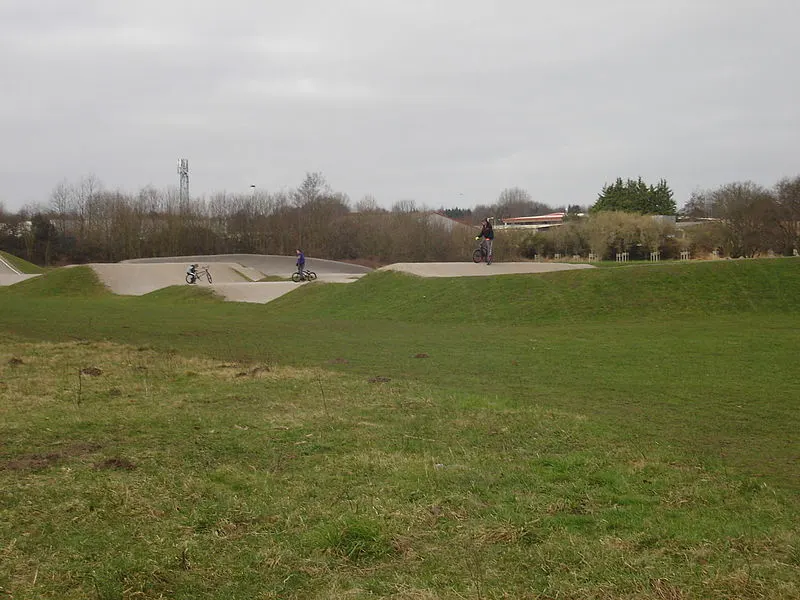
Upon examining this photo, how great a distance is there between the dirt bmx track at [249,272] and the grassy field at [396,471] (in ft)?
50.2

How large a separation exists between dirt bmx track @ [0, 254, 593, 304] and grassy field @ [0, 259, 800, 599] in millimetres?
15293

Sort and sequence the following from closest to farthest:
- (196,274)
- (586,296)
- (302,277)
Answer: (586,296), (302,277), (196,274)

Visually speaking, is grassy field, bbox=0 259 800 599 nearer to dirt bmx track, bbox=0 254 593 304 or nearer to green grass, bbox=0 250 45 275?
dirt bmx track, bbox=0 254 593 304

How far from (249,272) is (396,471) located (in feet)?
148

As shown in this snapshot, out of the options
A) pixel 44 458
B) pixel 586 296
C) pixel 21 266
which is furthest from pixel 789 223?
pixel 21 266

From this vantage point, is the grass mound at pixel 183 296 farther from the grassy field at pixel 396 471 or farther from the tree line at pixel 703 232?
the tree line at pixel 703 232

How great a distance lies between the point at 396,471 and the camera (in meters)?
5.83

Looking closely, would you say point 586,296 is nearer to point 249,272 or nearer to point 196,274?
point 196,274

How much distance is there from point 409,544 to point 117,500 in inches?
87.2

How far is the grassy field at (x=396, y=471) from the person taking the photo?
385cm

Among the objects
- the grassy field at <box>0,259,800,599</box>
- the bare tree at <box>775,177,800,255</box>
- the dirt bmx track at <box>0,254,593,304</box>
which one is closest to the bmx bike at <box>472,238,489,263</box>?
the dirt bmx track at <box>0,254,593,304</box>

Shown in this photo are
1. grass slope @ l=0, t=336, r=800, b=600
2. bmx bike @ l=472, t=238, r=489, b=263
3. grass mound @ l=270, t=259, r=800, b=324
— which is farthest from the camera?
bmx bike @ l=472, t=238, r=489, b=263

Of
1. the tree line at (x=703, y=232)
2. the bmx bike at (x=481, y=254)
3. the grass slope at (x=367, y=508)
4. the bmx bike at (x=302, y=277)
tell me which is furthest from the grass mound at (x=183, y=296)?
the tree line at (x=703, y=232)

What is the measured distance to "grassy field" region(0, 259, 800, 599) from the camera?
385 cm
